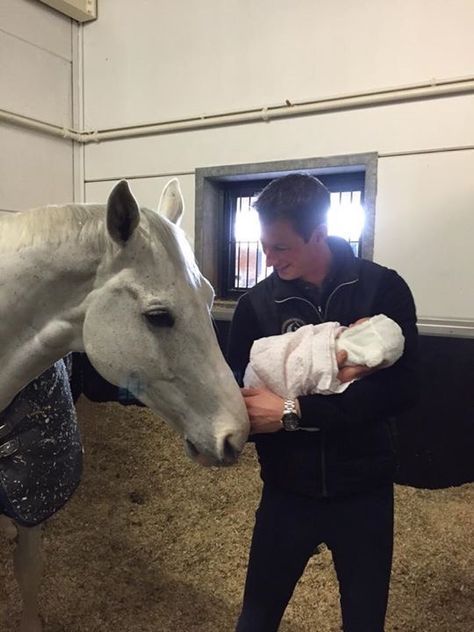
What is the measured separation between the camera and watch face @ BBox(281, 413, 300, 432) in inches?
32.9

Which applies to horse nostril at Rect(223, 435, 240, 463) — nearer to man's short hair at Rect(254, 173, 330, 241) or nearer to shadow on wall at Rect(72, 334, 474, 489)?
man's short hair at Rect(254, 173, 330, 241)

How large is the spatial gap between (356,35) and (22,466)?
9.07 feet

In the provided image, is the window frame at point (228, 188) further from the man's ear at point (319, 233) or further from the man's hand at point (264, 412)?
the man's hand at point (264, 412)

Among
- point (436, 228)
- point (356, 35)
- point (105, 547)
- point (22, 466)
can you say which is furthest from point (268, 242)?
point (356, 35)

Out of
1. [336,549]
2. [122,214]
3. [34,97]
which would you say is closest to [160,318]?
[122,214]

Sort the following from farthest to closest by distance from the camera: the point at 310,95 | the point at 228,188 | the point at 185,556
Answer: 1. the point at 228,188
2. the point at 310,95
3. the point at 185,556

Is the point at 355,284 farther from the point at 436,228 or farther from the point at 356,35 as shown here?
the point at 356,35

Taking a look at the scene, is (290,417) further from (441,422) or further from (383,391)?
(441,422)

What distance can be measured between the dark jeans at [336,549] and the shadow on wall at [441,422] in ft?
3.07

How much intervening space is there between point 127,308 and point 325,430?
393 mm

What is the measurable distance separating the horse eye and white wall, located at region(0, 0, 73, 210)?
2997 mm

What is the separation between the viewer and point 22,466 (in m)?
1.00

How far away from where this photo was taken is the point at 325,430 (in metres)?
0.90

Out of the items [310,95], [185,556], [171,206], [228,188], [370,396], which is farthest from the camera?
[228,188]
